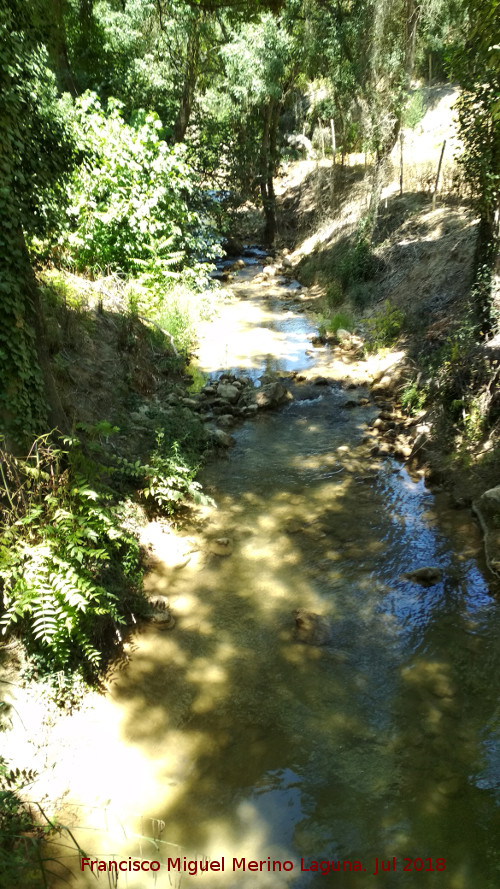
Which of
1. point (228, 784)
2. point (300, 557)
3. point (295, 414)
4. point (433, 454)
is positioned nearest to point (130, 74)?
point (295, 414)

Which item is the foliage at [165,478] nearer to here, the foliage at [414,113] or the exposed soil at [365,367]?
the exposed soil at [365,367]

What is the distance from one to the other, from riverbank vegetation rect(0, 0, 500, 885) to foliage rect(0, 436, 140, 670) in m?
0.02

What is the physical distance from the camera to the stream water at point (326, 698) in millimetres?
3000

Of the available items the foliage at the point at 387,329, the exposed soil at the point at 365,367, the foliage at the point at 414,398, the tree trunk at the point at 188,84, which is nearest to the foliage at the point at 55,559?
the exposed soil at the point at 365,367

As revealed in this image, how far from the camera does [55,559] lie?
3.46 metres

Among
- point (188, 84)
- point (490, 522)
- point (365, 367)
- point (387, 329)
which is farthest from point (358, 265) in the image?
point (490, 522)

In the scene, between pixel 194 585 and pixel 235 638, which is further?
pixel 194 585

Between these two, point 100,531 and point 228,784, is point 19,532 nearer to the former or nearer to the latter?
point 100,531

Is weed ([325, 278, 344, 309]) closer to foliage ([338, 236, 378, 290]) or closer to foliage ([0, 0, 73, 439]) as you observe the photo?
foliage ([338, 236, 378, 290])

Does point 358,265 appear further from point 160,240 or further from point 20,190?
point 20,190

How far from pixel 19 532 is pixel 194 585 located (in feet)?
6.22

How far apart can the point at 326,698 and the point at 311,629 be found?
63cm

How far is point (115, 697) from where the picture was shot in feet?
12.6

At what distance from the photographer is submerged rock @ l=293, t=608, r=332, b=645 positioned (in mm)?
4375
